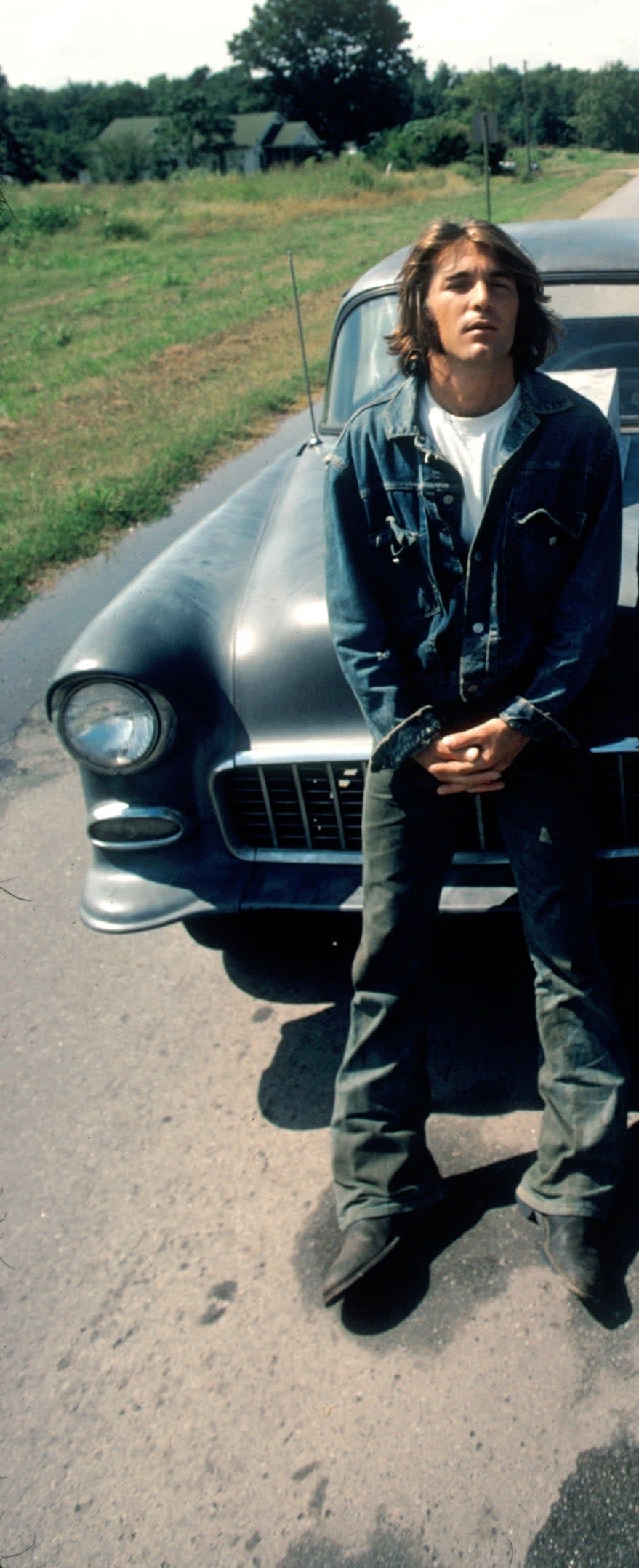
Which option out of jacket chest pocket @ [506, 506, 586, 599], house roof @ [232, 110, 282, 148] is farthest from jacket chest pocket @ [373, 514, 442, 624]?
house roof @ [232, 110, 282, 148]

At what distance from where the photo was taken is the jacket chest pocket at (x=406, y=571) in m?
2.06

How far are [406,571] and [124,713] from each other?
0.83 metres

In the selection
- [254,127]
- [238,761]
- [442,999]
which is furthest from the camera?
[254,127]

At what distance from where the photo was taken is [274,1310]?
2166mm

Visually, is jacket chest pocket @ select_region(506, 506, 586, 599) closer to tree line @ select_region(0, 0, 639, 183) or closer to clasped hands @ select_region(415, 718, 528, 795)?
clasped hands @ select_region(415, 718, 528, 795)

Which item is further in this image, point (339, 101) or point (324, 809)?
point (339, 101)

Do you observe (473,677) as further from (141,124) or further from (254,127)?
(254,127)

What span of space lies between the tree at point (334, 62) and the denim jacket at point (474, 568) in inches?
2748

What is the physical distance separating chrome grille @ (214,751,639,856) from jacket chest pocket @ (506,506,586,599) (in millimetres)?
514

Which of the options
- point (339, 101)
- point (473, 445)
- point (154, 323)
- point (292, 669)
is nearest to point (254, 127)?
Result: point (339, 101)

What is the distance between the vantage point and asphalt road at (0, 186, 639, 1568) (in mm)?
1796

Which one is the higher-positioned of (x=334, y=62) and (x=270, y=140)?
(x=334, y=62)

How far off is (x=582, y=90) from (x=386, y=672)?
52.7 metres

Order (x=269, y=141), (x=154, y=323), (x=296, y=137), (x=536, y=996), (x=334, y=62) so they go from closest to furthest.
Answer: (x=536, y=996) → (x=154, y=323) → (x=296, y=137) → (x=269, y=141) → (x=334, y=62)
